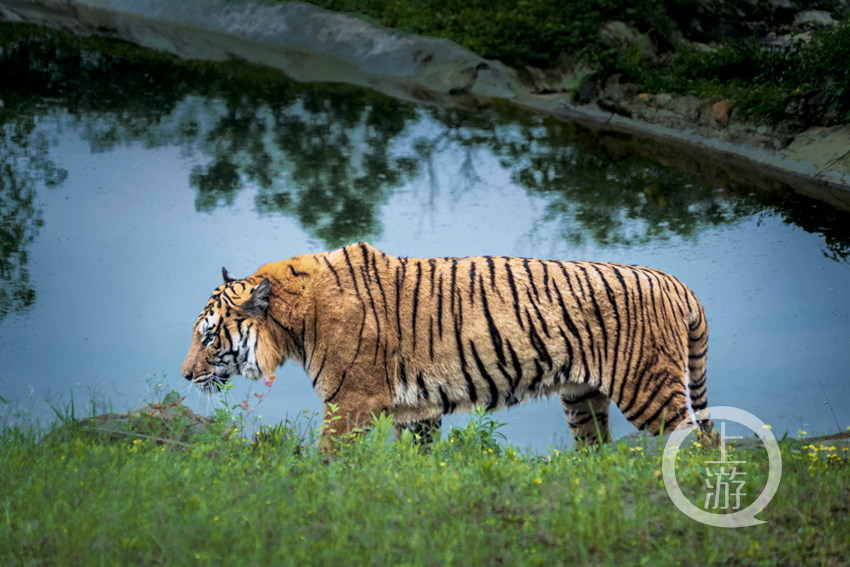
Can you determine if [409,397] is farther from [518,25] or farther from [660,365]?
[518,25]

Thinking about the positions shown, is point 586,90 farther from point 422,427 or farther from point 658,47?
point 422,427

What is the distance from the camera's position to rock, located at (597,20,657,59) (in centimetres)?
1299

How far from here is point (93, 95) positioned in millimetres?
12039

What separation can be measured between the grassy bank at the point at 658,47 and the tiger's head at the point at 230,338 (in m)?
7.62

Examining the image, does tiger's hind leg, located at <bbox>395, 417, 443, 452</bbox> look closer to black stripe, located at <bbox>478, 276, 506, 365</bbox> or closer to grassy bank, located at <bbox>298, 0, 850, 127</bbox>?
black stripe, located at <bbox>478, 276, 506, 365</bbox>

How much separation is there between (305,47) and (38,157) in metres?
6.87

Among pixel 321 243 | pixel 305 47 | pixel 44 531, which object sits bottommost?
pixel 44 531

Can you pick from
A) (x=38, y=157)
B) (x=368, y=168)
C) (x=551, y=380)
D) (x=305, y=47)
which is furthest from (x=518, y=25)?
(x=551, y=380)

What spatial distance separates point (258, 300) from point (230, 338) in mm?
304

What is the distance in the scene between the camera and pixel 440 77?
13.3 m

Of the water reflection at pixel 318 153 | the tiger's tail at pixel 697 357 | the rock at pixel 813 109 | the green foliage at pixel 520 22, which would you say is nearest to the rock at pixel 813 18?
the green foliage at pixel 520 22

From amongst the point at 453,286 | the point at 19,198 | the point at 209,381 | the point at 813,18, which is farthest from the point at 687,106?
the point at 19,198

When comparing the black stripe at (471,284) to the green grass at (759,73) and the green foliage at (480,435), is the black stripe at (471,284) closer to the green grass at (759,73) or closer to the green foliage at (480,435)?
the green foliage at (480,435)

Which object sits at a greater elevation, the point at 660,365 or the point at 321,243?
the point at 321,243
